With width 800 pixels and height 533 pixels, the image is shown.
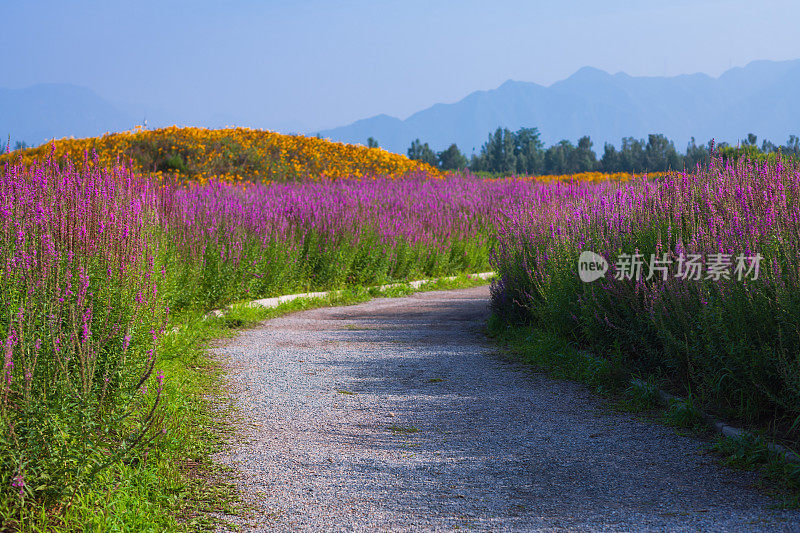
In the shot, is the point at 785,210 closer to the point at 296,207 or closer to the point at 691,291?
the point at 691,291

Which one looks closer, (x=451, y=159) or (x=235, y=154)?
(x=235, y=154)

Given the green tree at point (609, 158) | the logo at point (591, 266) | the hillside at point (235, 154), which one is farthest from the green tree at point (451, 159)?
the logo at point (591, 266)

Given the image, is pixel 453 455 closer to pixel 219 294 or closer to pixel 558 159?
pixel 219 294

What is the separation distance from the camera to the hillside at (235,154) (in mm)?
19500

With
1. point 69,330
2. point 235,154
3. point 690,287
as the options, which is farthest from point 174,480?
point 235,154

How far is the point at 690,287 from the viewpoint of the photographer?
5176 millimetres

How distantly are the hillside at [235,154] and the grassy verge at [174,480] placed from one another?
508 inches

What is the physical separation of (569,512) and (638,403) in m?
1.91

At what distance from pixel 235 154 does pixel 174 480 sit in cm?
1742

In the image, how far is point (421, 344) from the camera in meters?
7.56

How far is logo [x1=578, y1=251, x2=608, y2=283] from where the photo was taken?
20.6 ft

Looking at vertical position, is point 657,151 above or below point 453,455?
above

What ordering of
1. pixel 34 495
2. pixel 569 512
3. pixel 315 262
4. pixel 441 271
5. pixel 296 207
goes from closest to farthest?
pixel 34 495, pixel 569 512, pixel 315 262, pixel 296 207, pixel 441 271

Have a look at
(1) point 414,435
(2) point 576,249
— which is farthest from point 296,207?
(1) point 414,435
